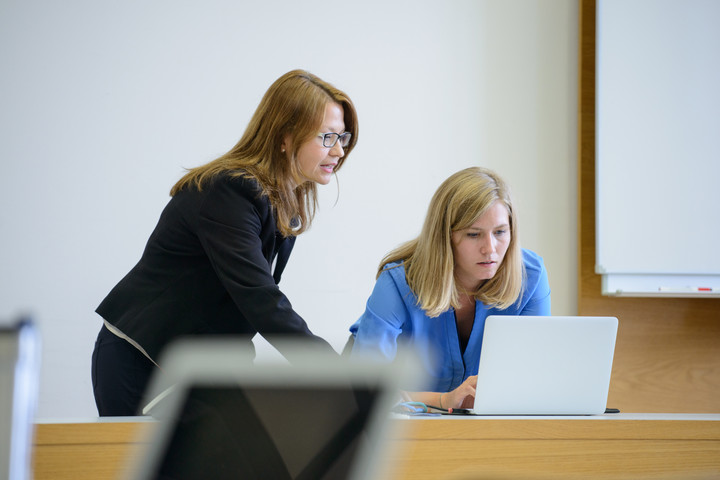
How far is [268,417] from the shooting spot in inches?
21.5

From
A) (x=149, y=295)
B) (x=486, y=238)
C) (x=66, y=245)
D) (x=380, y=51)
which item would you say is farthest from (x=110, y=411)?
(x=380, y=51)

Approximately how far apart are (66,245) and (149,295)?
1186 mm

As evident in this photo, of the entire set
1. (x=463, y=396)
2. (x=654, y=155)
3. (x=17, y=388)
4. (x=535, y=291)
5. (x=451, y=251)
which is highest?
(x=17, y=388)

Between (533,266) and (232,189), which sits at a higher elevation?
(232,189)

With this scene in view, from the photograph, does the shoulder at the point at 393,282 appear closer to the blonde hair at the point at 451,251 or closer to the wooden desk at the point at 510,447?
the blonde hair at the point at 451,251

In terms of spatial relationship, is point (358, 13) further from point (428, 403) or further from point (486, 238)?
point (428, 403)

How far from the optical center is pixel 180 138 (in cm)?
280

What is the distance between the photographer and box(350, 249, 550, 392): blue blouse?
1927 mm

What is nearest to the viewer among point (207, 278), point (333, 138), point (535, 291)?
point (207, 278)

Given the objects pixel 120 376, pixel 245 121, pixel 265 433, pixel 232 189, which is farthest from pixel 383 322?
pixel 265 433

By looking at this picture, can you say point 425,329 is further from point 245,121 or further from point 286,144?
point 245,121

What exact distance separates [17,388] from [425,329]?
1.67 metres

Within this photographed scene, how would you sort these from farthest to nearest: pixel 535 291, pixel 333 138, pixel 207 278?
pixel 535 291 < pixel 333 138 < pixel 207 278

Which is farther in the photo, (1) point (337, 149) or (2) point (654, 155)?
(2) point (654, 155)
